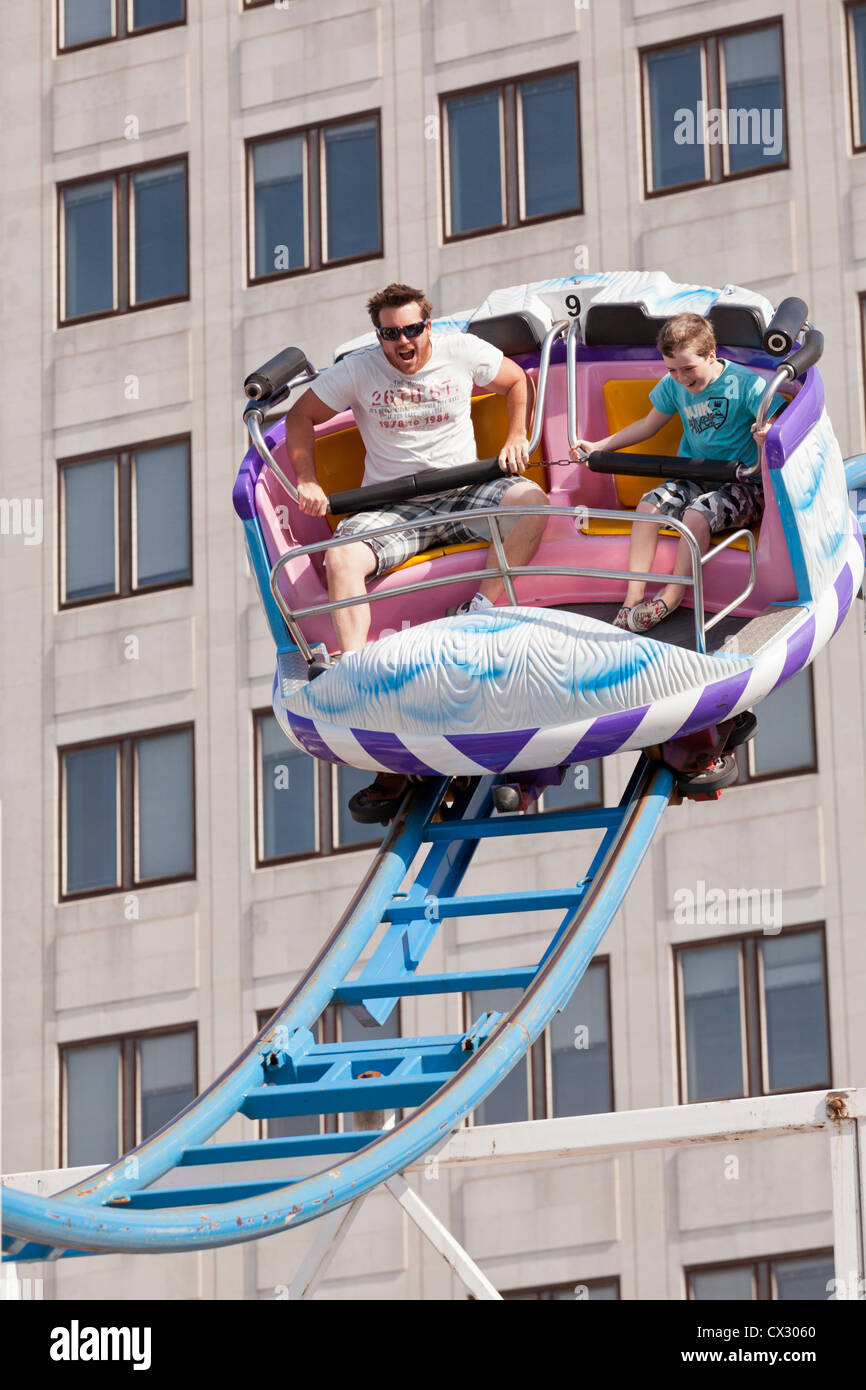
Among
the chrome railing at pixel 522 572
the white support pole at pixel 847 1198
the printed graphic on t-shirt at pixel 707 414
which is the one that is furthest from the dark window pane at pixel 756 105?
the white support pole at pixel 847 1198

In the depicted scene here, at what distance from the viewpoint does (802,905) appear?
2311cm

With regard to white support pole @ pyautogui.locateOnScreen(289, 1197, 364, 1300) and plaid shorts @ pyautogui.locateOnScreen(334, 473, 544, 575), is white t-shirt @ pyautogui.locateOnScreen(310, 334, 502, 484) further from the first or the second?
white support pole @ pyautogui.locateOnScreen(289, 1197, 364, 1300)

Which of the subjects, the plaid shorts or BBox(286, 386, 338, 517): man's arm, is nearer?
the plaid shorts

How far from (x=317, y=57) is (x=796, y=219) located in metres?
5.40

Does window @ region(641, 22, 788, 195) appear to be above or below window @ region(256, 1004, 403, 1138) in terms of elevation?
above

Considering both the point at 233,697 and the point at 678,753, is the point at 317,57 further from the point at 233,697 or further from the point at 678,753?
the point at 678,753

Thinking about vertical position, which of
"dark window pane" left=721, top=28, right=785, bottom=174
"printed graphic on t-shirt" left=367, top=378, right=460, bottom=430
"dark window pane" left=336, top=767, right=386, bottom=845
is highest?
"dark window pane" left=721, top=28, right=785, bottom=174

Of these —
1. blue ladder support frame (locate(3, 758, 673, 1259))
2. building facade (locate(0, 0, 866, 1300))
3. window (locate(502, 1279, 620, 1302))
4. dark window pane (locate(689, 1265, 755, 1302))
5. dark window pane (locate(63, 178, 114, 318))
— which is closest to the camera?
blue ladder support frame (locate(3, 758, 673, 1259))

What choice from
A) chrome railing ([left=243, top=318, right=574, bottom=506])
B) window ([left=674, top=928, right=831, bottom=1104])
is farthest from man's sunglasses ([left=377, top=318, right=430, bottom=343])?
window ([left=674, top=928, right=831, bottom=1104])

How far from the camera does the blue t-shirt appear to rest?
11672mm

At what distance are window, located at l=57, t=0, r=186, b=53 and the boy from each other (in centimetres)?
1719

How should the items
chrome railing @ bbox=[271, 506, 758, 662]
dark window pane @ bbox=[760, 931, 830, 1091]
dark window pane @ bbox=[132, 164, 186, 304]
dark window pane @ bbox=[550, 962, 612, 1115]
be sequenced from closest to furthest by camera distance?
chrome railing @ bbox=[271, 506, 758, 662] → dark window pane @ bbox=[760, 931, 830, 1091] → dark window pane @ bbox=[550, 962, 612, 1115] → dark window pane @ bbox=[132, 164, 186, 304]

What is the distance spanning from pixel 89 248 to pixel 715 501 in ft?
56.8
